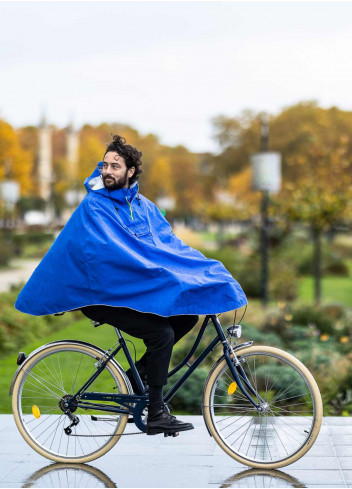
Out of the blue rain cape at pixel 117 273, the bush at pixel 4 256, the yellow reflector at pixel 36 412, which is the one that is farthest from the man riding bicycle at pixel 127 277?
the bush at pixel 4 256

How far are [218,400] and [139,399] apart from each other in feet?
5.69

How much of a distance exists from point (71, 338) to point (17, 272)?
37.9 feet

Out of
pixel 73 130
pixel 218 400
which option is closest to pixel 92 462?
pixel 218 400

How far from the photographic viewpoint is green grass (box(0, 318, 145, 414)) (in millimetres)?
6816

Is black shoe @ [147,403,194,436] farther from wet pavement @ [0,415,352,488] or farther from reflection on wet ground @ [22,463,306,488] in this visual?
reflection on wet ground @ [22,463,306,488]

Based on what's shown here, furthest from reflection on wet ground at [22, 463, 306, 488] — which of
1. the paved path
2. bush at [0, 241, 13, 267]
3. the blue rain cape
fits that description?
bush at [0, 241, 13, 267]

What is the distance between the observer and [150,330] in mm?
3951

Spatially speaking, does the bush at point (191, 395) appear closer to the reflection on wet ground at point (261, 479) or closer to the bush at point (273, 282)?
the reflection on wet ground at point (261, 479)

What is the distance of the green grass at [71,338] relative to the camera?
22.4 ft

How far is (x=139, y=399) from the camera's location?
4.14 m

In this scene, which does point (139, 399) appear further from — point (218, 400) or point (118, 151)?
point (218, 400)

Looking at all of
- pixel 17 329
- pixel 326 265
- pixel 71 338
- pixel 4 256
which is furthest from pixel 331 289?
pixel 17 329

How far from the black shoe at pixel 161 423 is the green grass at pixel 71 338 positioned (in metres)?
1.93

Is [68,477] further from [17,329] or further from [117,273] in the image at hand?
[17,329]
